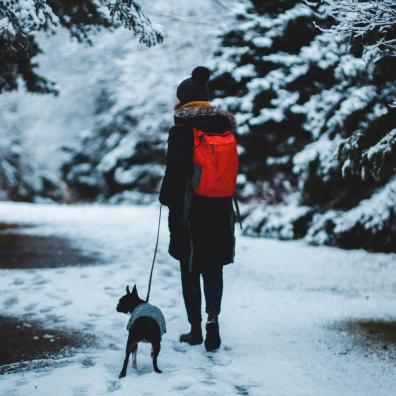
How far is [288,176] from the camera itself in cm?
1105

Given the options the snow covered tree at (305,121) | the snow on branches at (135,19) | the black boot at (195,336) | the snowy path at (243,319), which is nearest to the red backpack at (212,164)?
the black boot at (195,336)

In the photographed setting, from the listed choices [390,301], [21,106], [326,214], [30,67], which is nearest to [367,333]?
[390,301]

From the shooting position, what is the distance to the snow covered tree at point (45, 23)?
3.82 m

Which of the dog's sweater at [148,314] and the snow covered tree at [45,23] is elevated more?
the snow covered tree at [45,23]

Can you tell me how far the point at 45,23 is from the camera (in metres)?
5.83

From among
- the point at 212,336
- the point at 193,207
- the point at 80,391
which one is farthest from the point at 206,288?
the point at 80,391

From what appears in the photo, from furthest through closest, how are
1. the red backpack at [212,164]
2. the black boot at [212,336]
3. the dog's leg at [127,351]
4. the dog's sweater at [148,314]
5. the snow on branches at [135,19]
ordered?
1. the snow on branches at [135,19]
2. the black boot at [212,336]
3. the red backpack at [212,164]
4. the dog's sweater at [148,314]
5. the dog's leg at [127,351]

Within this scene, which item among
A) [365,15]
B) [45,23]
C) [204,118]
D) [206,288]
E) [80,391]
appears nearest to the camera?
[80,391]

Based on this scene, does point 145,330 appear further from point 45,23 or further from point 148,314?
point 45,23

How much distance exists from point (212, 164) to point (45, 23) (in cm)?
376

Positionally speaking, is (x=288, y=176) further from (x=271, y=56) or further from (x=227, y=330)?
(x=227, y=330)

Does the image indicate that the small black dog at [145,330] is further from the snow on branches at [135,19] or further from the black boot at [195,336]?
the snow on branches at [135,19]

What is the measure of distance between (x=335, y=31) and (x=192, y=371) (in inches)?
110

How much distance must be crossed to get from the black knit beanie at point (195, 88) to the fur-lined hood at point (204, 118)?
17 cm
